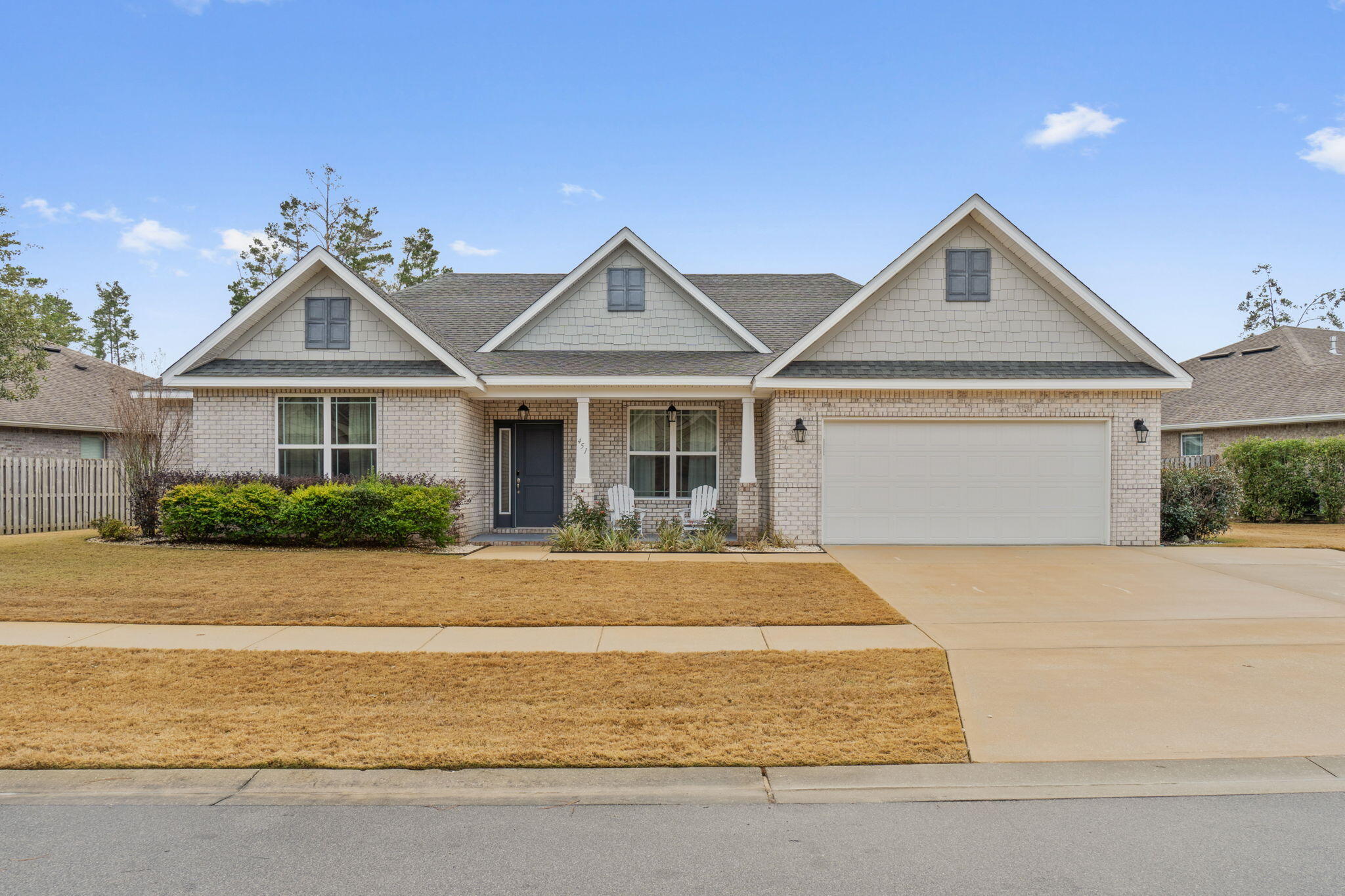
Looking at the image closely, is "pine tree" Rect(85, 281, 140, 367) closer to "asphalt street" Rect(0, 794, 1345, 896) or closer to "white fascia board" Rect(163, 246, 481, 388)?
"white fascia board" Rect(163, 246, 481, 388)

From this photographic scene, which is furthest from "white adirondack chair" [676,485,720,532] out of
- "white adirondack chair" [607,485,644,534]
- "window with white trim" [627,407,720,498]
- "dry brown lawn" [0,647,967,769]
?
"dry brown lawn" [0,647,967,769]

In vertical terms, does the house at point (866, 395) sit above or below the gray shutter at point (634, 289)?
below

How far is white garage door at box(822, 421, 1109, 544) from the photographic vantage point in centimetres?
1425

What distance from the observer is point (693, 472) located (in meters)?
16.1

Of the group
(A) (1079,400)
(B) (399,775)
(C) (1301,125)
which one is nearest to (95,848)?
(B) (399,775)

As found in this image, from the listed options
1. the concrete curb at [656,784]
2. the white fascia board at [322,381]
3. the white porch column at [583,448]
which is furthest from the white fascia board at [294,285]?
the concrete curb at [656,784]

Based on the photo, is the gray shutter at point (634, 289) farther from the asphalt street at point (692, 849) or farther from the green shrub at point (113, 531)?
the asphalt street at point (692, 849)

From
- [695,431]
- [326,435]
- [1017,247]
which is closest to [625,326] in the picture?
[695,431]

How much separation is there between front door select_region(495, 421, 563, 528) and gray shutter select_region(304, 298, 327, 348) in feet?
12.1

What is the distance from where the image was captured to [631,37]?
16.7 metres

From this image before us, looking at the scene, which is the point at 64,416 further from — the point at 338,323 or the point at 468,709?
the point at 468,709

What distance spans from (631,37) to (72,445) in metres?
18.2

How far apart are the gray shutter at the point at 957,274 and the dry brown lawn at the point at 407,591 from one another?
18.9 ft

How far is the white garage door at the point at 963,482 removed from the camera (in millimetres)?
14250
